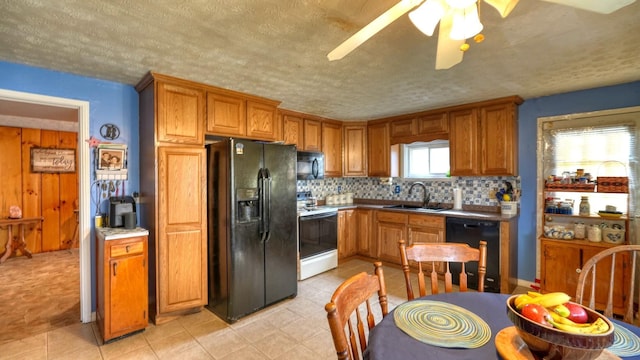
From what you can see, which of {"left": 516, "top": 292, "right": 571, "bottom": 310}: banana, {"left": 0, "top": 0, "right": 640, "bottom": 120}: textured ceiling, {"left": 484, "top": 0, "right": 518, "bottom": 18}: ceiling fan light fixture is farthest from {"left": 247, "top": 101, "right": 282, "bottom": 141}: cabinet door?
{"left": 516, "top": 292, "right": 571, "bottom": 310}: banana

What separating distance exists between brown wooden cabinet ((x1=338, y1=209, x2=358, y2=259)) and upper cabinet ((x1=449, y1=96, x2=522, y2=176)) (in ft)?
5.29

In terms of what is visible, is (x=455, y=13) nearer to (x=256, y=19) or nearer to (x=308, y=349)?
(x=256, y=19)

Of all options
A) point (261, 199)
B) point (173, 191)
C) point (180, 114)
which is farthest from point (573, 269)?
point (180, 114)

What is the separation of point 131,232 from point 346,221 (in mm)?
2831

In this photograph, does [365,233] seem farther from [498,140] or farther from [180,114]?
[180,114]

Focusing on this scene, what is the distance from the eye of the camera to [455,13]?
3.89 feet

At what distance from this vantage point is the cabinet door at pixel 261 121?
3218mm

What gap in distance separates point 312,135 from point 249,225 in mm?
2002

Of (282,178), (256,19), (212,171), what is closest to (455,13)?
(256,19)

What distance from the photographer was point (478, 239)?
337 cm

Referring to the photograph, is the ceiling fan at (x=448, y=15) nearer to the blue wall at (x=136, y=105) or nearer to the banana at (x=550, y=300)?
the banana at (x=550, y=300)

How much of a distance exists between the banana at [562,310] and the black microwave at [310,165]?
3335mm

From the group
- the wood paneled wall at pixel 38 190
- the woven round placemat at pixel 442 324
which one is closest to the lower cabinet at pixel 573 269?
the woven round placemat at pixel 442 324

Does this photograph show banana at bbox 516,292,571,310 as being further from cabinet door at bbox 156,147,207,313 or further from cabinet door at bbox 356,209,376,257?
cabinet door at bbox 356,209,376,257
